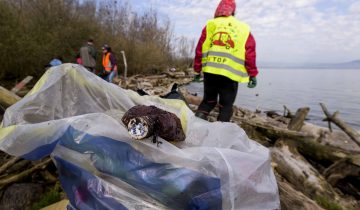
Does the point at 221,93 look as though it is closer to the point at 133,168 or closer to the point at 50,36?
the point at 133,168

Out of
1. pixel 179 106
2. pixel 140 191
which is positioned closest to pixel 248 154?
pixel 140 191

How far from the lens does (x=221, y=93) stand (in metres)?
3.75

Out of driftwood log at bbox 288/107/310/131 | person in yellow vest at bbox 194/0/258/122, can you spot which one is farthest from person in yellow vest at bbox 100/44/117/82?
person in yellow vest at bbox 194/0/258/122

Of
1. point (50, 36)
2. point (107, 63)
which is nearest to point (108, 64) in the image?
point (107, 63)

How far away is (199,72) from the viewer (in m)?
3.94

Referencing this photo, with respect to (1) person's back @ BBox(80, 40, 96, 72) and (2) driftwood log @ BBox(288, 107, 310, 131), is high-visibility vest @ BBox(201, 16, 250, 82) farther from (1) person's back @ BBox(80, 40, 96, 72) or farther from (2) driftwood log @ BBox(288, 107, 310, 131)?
(1) person's back @ BBox(80, 40, 96, 72)

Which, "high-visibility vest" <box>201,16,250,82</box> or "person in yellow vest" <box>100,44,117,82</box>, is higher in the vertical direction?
"high-visibility vest" <box>201,16,250,82</box>

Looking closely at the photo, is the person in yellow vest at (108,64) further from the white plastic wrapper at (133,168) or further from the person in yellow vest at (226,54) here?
the white plastic wrapper at (133,168)

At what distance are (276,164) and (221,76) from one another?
3.85ft

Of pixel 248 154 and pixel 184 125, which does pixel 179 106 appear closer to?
pixel 184 125

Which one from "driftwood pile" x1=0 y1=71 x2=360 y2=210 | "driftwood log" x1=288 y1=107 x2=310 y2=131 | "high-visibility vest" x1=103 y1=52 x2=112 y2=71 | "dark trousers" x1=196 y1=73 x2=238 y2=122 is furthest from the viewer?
"high-visibility vest" x1=103 y1=52 x2=112 y2=71

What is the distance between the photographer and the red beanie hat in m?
3.54

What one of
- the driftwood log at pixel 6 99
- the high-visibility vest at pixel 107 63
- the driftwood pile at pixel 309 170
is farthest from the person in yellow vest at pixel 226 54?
the high-visibility vest at pixel 107 63

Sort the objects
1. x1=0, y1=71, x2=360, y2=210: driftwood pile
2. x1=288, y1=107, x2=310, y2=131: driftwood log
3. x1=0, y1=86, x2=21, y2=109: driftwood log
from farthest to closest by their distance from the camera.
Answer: x1=288, y1=107, x2=310, y2=131: driftwood log → x1=0, y1=86, x2=21, y2=109: driftwood log → x1=0, y1=71, x2=360, y2=210: driftwood pile
